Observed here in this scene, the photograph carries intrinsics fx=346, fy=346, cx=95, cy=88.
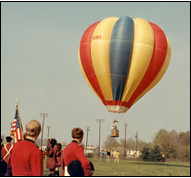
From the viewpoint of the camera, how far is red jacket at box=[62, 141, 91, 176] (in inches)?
246

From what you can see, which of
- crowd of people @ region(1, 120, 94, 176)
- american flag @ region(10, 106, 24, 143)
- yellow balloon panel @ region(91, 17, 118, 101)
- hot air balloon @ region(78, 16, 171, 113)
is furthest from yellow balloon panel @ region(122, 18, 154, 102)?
crowd of people @ region(1, 120, 94, 176)

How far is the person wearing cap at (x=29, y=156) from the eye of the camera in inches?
204

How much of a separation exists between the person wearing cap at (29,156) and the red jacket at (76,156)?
1221 millimetres

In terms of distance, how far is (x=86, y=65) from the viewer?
74.2 ft

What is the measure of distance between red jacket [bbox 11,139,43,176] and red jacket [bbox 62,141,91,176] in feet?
4.01

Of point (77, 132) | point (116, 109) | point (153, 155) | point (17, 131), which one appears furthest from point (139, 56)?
point (153, 155)

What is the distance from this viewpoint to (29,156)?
525 centimetres

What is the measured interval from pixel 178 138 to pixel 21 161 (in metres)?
146

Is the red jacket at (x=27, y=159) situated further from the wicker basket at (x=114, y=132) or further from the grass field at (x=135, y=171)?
the wicker basket at (x=114, y=132)

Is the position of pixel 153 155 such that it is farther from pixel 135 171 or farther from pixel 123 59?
pixel 123 59

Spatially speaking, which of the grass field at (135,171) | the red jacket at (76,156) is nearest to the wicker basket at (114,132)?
the grass field at (135,171)

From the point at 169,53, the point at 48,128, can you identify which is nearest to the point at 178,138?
the point at 48,128

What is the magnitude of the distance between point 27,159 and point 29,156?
0.06m

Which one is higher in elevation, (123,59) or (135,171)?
(123,59)
